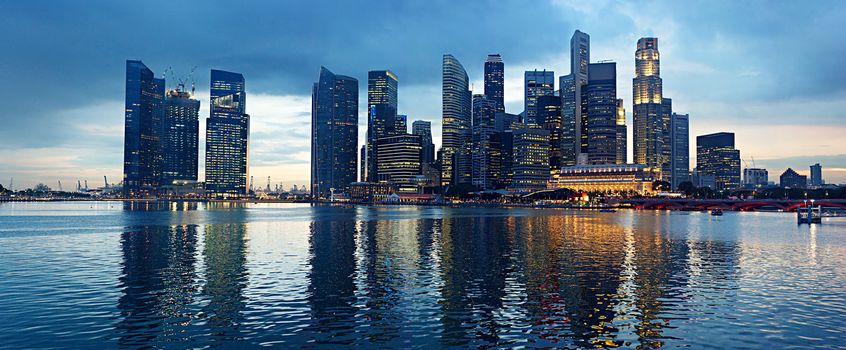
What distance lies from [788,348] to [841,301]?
51.1 feet

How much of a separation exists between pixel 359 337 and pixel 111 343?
1184cm

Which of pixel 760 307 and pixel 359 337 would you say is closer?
pixel 359 337

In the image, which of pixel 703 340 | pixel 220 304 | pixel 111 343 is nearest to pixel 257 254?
pixel 220 304

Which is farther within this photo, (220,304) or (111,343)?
(220,304)

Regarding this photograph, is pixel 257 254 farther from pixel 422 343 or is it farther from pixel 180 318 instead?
pixel 422 343

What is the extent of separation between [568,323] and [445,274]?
18973 mm

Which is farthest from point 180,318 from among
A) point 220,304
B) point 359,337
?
point 359,337

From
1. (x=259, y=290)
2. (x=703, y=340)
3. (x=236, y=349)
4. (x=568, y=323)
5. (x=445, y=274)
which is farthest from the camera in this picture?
(x=445, y=274)


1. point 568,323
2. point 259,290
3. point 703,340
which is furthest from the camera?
point 259,290

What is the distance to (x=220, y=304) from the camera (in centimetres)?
3528

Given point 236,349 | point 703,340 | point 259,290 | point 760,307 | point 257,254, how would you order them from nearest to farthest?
point 236,349, point 703,340, point 760,307, point 259,290, point 257,254

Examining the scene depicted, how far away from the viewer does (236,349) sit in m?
25.3

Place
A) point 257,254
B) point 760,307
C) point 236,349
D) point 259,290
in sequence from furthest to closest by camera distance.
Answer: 1. point 257,254
2. point 259,290
3. point 760,307
4. point 236,349

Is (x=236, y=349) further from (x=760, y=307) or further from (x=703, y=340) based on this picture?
(x=760, y=307)
